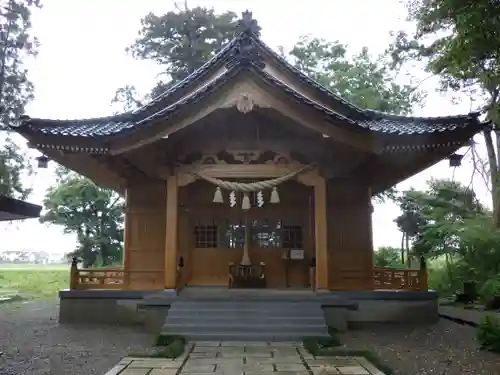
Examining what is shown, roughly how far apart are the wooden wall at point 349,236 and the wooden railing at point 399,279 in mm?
379

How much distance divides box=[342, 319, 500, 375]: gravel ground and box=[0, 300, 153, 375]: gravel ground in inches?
154

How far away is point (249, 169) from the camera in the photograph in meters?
10.0

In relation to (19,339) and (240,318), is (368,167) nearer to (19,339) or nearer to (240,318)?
(240,318)

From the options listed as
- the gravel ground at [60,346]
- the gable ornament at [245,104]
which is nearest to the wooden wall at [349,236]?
the gable ornament at [245,104]

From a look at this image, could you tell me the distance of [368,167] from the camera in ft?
35.3

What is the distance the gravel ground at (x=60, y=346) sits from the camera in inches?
249

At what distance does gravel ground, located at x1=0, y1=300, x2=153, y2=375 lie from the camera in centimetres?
633

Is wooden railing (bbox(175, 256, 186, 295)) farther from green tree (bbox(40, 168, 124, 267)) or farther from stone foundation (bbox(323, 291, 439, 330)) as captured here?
green tree (bbox(40, 168, 124, 267))

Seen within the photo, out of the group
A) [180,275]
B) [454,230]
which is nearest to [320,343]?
[180,275]

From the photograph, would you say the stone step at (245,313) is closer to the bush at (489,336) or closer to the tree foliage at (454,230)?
the bush at (489,336)

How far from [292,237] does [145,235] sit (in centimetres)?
374

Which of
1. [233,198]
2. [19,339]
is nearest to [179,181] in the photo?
[233,198]

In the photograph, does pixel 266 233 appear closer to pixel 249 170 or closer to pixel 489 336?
pixel 249 170

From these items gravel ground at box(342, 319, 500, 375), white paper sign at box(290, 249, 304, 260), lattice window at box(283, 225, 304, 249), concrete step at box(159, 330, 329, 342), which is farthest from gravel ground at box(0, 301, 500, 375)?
lattice window at box(283, 225, 304, 249)
